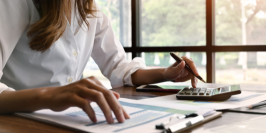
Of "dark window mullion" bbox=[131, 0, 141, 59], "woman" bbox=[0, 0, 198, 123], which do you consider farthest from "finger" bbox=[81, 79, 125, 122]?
"dark window mullion" bbox=[131, 0, 141, 59]

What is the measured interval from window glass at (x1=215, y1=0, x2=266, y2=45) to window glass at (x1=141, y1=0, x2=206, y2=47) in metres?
0.18

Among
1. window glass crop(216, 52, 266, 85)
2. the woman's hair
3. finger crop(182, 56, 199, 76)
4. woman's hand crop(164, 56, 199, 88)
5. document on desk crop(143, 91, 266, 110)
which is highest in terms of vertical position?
the woman's hair

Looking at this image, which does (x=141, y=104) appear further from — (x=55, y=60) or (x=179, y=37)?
(x=179, y=37)

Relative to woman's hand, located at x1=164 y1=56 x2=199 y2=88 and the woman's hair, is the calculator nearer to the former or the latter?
woman's hand, located at x1=164 y1=56 x2=199 y2=88

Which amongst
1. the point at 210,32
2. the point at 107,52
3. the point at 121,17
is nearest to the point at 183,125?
the point at 107,52

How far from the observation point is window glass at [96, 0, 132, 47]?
3.45 metres

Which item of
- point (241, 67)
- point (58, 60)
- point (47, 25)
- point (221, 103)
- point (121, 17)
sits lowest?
point (241, 67)

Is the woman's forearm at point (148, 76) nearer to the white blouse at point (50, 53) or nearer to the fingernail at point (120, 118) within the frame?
the white blouse at point (50, 53)

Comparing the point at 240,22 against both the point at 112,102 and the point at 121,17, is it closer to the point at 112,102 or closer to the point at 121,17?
the point at 121,17

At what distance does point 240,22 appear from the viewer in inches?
110

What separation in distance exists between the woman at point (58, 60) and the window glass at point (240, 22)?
185 cm

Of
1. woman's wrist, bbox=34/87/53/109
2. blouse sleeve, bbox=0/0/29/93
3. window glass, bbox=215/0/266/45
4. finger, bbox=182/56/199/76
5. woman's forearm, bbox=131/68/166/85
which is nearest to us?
woman's wrist, bbox=34/87/53/109

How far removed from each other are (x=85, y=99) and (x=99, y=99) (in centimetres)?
3

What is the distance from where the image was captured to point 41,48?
3.06 ft
